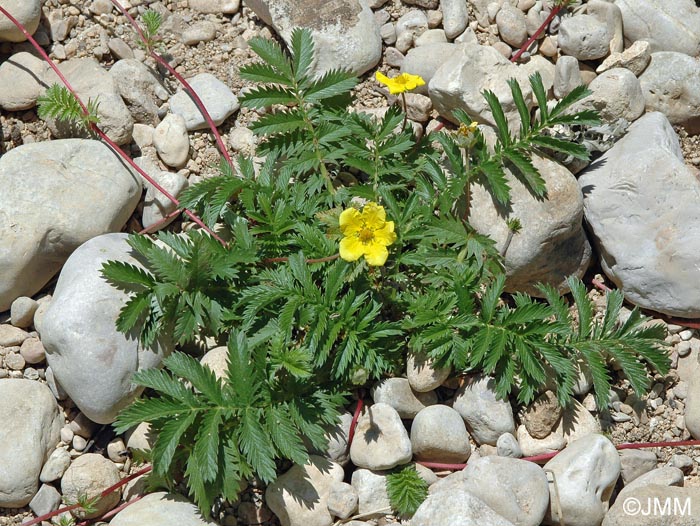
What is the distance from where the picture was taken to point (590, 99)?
16.3ft

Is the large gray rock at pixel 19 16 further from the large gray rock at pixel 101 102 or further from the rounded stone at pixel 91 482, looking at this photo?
the rounded stone at pixel 91 482

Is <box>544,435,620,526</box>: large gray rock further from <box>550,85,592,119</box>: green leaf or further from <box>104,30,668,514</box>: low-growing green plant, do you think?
<box>550,85,592,119</box>: green leaf

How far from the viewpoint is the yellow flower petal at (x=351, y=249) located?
386cm

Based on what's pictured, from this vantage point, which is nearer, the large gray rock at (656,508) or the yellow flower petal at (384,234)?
the yellow flower petal at (384,234)

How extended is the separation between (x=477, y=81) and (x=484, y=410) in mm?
1981

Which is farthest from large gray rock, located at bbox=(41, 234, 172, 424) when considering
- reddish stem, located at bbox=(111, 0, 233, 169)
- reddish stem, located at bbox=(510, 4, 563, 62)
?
reddish stem, located at bbox=(510, 4, 563, 62)

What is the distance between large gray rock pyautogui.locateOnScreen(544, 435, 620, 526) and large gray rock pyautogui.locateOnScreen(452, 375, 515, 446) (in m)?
0.34

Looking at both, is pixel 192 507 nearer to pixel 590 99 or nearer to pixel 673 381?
pixel 673 381

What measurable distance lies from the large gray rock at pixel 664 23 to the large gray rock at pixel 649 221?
2.75ft

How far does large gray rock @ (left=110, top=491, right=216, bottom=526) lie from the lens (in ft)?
13.0

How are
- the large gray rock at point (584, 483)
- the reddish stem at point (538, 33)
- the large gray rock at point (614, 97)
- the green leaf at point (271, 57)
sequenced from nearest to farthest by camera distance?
the large gray rock at point (584, 483) < the green leaf at point (271, 57) < the large gray rock at point (614, 97) < the reddish stem at point (538, 33)

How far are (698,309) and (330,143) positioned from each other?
2.36 metres

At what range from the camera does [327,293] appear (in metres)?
4.07

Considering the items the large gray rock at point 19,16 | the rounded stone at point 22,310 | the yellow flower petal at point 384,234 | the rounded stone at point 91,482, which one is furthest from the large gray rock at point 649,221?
the large gray rock at point 19,16
